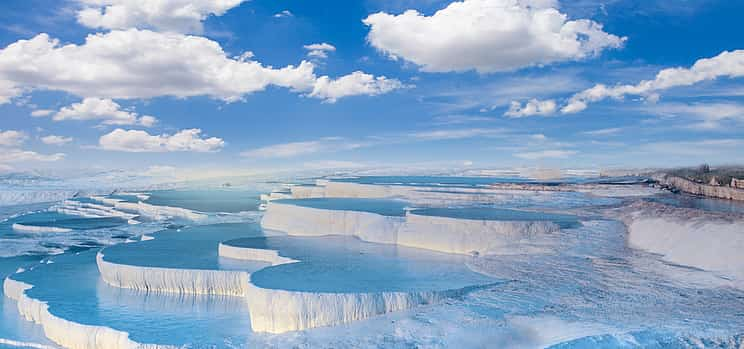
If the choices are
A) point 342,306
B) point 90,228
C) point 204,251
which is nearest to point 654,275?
point 342,306

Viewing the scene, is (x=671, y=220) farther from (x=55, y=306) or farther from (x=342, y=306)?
(x=55, y=306)

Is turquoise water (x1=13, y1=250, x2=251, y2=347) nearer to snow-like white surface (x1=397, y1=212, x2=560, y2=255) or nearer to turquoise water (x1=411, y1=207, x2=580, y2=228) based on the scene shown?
snow-like white surface (x1=397, y1=212, x2=560, y2=255)

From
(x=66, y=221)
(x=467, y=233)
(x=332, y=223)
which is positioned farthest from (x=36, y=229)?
(x=467, y=233)

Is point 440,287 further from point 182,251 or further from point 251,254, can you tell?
point 182,251

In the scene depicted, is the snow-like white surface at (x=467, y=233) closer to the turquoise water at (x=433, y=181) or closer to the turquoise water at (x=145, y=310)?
the turquoise water at (x=145, y=310)

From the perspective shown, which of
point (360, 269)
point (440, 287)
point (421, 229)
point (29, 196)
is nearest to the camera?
point (440, 287)

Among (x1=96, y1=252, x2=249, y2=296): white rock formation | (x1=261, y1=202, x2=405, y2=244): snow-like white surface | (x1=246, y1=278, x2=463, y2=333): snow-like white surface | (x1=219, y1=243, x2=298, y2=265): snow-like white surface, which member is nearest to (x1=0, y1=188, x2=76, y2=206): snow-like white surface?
(x1=261, y1=202, x2=405, y2=244): snow-like white surface

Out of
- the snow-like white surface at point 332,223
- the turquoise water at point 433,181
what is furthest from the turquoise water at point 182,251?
the turquoise water at point 433,181
